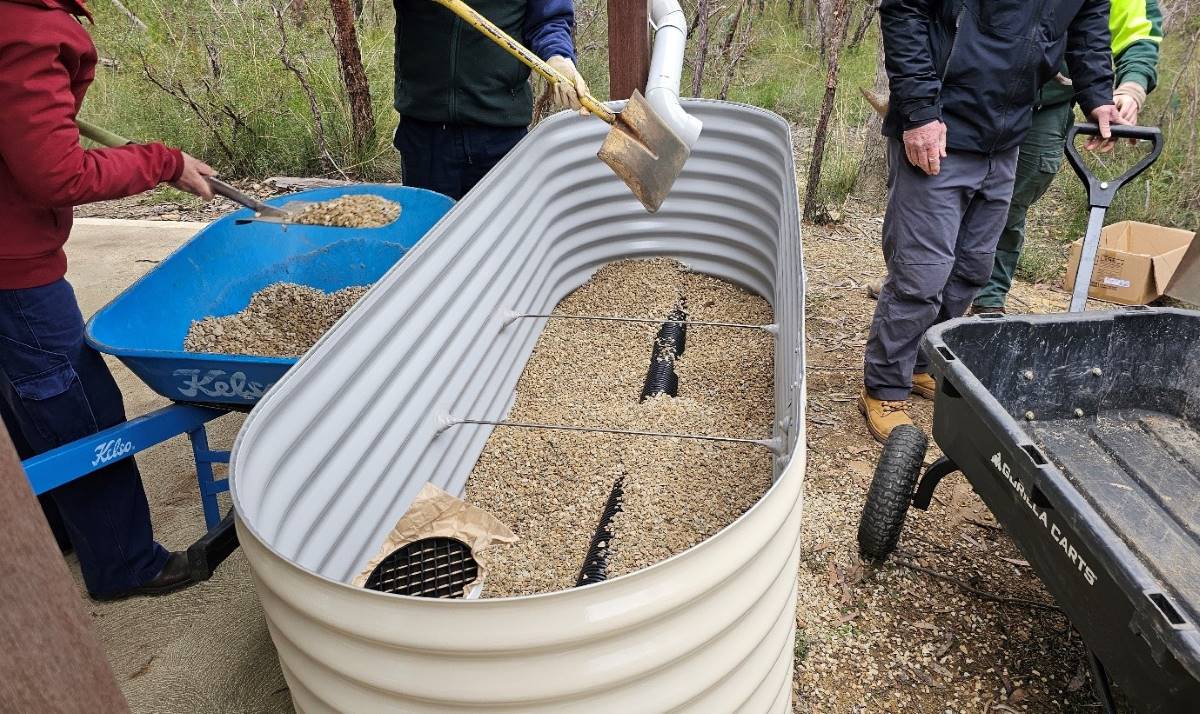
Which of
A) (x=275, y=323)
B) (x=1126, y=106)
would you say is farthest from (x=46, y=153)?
(x=1126, y=106)

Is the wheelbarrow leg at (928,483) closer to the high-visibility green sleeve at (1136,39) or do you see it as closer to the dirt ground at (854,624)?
the dirt ground at (854,624)

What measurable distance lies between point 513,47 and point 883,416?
2000mm

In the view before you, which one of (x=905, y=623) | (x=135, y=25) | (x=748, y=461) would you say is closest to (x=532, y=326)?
(x=748, y=461)

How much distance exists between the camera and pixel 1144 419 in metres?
2.65

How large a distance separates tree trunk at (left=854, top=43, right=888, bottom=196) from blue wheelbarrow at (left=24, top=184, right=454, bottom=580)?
366 centimetres

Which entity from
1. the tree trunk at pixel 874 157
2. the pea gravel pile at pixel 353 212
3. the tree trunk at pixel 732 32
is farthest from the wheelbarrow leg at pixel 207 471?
the tree trunk at pixel 732 32

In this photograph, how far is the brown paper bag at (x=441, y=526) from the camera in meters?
1.99

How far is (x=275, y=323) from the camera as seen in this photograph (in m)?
2.67

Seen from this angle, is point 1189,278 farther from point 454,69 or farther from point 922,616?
point 454,69

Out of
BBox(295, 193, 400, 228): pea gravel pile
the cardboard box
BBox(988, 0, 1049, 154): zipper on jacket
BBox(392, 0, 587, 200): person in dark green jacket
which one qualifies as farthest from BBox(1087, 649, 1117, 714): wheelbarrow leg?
the cardboard box

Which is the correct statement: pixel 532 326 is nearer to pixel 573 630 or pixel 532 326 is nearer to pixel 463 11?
pixel 463 11

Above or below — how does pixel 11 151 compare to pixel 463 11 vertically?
below

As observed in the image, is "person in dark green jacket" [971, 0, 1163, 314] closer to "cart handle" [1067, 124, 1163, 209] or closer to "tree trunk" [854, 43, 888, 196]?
"cart handle" [1067, 124, 1163, 209]

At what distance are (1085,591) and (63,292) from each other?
8.29ft
